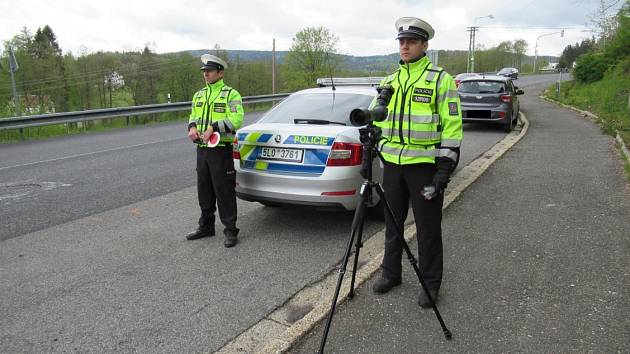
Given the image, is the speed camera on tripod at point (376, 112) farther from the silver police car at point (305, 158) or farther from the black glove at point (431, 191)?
the silver police car at point (305, 158)

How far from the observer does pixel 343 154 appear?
15.1 feet

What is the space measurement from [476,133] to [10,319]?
40.0 feet

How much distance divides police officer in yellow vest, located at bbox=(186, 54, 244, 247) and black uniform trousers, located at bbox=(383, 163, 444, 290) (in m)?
1.76

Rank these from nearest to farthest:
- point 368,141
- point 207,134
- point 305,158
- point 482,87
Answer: point 368,141
point 207,134
point 305,158
point 482,87

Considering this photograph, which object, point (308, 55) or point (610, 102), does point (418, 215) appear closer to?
point (610, 102)

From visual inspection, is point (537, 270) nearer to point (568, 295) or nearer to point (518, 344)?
point (568, 295)

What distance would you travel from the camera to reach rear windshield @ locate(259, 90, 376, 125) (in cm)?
517

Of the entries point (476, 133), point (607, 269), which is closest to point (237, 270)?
point (607, 269)

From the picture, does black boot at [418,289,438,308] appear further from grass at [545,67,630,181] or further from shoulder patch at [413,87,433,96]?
grass at [545,67,630,181]

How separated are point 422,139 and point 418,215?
545 millimetres

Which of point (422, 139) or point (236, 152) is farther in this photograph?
point (236, 152)

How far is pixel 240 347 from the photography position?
9.73 ft

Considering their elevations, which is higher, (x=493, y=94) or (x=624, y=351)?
(x=493, y=94)

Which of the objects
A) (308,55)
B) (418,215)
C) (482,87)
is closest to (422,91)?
(418,215)
